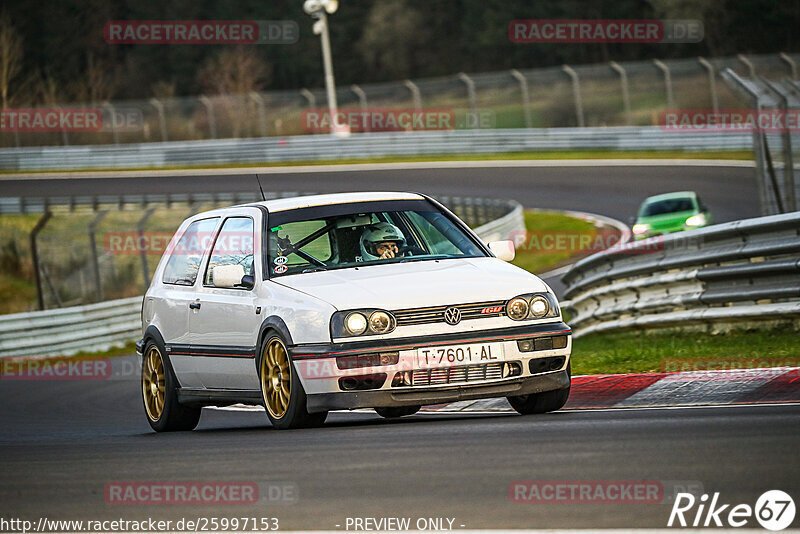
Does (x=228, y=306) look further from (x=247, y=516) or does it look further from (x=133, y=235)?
(x=133, y=235)

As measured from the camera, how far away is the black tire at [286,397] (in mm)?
8523

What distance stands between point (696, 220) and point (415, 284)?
1971 cm

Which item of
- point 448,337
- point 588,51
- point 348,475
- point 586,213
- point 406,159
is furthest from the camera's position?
point 588,51

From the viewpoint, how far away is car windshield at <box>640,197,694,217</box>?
92.4 feet

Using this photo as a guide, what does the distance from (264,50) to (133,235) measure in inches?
2546

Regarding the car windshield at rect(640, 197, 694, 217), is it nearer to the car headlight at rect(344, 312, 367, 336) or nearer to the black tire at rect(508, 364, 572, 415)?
the black tire at rect(508, 364, 572, 415)

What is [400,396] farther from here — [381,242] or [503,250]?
[503,250]

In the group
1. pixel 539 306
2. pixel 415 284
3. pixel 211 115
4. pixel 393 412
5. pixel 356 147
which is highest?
pixel 211 115

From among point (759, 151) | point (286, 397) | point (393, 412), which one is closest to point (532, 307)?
point (286, 397)

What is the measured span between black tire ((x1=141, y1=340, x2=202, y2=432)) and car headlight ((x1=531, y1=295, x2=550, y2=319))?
307 cm

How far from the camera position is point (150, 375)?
10812 mm

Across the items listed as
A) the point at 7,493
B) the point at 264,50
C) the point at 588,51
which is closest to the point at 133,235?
the point at 7,493

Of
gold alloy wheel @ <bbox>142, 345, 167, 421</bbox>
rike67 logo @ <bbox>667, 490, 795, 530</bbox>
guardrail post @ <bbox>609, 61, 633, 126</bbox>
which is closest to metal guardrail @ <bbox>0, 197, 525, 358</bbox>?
gold alloy wheel @ <bbox>142, 345, 167, 421</bbox>

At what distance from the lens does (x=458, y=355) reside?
27.3 feet
